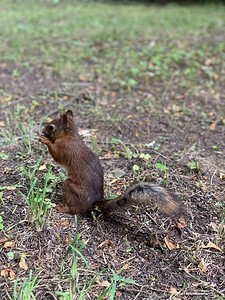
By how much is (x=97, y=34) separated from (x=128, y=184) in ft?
16.2

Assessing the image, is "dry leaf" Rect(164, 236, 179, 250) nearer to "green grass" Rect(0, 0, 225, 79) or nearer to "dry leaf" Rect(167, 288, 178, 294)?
"dry leaf" Rect(167, 288, 178, 294)

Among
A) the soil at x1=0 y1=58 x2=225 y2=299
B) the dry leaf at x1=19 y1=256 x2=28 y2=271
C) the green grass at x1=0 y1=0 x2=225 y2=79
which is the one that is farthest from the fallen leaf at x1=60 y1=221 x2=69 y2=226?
the green grass at x1=0 y1=0 x2=225 y2=79

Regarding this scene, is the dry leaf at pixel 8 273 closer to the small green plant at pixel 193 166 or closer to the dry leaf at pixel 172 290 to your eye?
the dry leaf at pixel 172 290

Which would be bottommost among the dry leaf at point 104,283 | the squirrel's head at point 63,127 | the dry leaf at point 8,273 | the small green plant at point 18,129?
the dry leaf at point 104,283

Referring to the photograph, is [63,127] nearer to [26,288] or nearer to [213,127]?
[26,288]

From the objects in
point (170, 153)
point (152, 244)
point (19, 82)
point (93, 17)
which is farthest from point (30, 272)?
point (93, 17)

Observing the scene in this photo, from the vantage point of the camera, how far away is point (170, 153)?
12.9 feet

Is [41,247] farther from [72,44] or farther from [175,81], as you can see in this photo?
[72,44]

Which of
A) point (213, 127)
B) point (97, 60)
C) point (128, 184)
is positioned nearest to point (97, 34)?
point (97, 60)

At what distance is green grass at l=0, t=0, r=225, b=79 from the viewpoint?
6.26 metres

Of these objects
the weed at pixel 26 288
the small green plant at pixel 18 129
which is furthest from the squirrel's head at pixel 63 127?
the weed at pixel 26 288

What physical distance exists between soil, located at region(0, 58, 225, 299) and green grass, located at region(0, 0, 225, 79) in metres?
0.82

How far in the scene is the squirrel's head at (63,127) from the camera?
124 inches

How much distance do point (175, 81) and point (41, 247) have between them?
400 centimetres
